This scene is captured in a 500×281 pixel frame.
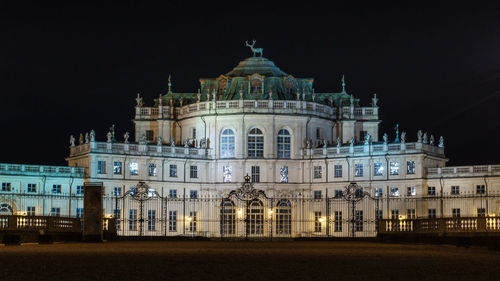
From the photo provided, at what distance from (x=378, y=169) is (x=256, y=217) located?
13.2m

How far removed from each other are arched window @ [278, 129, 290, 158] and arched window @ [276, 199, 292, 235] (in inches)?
196

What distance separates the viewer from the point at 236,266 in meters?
29.1

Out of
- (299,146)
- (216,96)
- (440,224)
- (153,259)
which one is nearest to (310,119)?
(299,146)

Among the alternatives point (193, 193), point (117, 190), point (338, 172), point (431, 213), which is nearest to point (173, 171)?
point (193, 193)

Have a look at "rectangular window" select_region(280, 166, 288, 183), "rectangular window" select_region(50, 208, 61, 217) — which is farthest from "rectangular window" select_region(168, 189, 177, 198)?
"rectangular window" select_region(50, 208, 61, 217)

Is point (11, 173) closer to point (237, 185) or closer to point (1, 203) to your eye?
point (1, 203)

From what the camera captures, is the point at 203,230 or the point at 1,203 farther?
the point at 203,230

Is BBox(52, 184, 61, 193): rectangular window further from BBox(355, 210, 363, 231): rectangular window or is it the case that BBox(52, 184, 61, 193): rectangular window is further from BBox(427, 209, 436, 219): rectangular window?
BBox(427, 209, 436, 219): rectangular window

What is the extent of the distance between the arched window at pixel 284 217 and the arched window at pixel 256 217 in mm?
1618

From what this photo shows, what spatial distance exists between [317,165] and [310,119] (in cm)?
513

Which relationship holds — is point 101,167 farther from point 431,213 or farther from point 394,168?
point 431,213

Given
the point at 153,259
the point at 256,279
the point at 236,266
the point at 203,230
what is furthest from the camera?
the point at 203,230

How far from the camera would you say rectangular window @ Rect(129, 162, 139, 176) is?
9375cm

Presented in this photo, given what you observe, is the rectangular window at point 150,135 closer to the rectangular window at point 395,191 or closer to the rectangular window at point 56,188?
the rectangular window at point 56,188
